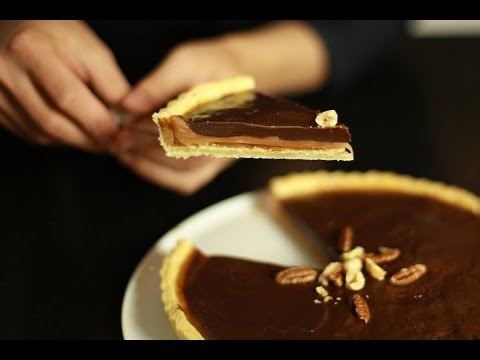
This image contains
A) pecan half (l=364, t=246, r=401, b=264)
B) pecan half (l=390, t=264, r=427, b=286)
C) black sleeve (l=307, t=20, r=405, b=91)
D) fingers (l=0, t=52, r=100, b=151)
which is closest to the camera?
pecan half (l=390, t=264, r=427, b=286)

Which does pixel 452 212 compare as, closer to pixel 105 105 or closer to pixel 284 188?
pixel 284 188

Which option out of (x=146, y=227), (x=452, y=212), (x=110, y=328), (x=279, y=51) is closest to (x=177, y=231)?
(x=146, y=227)

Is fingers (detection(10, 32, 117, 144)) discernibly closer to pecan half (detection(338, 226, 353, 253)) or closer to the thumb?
the thumb

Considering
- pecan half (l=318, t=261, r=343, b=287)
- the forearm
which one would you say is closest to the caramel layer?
pecan half (l=318, t=261, r=343, b=287)

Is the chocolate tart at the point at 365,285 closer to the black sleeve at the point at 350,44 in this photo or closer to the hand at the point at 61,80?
the hand at the point at 61,80

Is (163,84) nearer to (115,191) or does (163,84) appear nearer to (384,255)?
(115,191)

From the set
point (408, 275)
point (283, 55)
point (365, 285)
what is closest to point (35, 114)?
point (365, 285)
